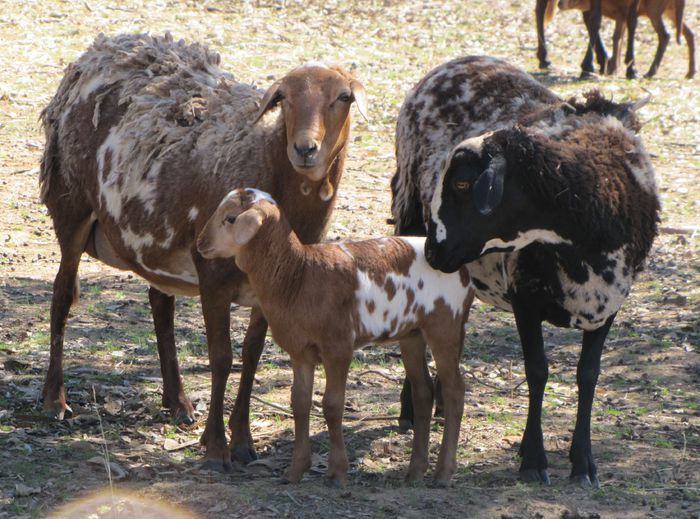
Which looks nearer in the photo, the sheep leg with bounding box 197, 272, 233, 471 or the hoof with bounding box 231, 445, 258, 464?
the sheep leg with bounding box 197, 272, 233, 471

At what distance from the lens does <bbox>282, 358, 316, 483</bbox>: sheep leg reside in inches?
235

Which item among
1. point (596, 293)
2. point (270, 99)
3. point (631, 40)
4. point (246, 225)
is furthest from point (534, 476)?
point (631, 40)

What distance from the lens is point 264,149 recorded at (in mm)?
6469

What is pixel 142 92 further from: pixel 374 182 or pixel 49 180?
pixel 374 182

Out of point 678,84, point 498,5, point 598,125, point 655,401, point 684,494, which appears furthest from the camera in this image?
point 498,5

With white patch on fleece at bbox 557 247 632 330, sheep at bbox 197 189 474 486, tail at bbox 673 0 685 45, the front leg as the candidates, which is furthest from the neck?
tail at bbox 673 0 685 45

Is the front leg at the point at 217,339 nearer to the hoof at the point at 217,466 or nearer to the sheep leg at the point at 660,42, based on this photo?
the hoof at the point at 217,466

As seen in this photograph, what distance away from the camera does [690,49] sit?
66.2 feet

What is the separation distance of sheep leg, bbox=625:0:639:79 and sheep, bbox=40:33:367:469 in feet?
42.8

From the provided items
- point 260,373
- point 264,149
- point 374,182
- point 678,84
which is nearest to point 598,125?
point 264,149

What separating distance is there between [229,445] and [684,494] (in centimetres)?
268

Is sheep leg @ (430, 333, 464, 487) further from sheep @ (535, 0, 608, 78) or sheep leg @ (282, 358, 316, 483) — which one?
sheep @ (535, 0, 608, 78)

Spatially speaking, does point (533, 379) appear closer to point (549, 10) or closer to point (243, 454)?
point (243, 454)

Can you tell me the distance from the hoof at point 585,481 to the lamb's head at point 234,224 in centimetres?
234
